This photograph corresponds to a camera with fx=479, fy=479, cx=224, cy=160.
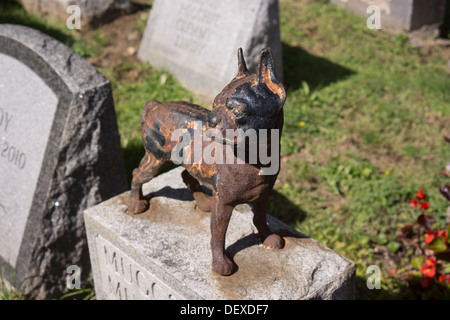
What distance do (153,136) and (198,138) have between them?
0.30 meters

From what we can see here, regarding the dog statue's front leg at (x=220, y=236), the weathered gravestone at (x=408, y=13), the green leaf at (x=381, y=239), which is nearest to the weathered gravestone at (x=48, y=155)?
the dog statue's front leg at (x=220, y=236)

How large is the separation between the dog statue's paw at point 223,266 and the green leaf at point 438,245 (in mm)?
1384

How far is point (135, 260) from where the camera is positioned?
2621 mm

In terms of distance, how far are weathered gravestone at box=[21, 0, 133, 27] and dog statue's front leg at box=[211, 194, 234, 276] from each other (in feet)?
15.9

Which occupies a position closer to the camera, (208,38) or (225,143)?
(225,143)

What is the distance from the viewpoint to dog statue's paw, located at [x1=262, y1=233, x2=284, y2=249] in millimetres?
2586

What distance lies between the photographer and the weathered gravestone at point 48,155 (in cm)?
287

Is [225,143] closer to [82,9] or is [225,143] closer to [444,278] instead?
[444,278]

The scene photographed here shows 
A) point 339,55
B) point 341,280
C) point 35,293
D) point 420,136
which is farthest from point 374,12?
point 35,293

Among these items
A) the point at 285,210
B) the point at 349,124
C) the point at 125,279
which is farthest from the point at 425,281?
the point at 349,124

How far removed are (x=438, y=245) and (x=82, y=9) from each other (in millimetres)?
5203

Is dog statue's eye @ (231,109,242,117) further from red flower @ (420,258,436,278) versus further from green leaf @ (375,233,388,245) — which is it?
green leaf @ (375,233,388,245)

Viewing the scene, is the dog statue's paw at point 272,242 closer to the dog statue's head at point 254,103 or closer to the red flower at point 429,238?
the dog statue's head at point 254,103

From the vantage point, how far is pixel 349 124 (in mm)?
4934
